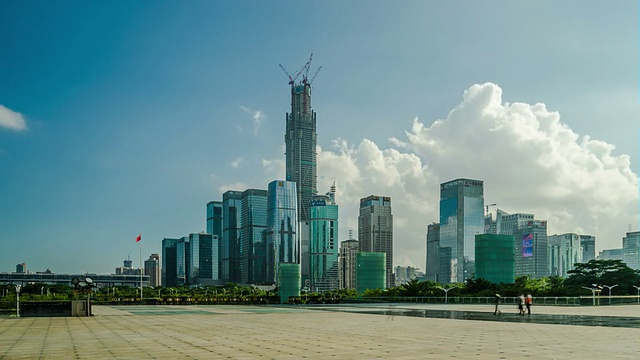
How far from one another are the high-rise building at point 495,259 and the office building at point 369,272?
147ft

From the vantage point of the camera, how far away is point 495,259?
5374 inches

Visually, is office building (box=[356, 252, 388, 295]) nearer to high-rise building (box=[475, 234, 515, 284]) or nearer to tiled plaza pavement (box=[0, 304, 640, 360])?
high-rise building (box=[475, 234, 515, 284])

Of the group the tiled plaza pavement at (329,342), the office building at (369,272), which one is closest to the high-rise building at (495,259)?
the office building at (369,272)

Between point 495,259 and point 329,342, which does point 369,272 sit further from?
point 329,342

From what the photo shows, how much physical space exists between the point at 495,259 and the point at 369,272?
49.5 meters

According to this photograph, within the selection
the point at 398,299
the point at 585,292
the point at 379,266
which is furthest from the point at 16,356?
the point at 379,266

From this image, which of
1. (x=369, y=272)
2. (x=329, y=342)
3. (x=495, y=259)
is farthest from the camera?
(x=369, y=272)

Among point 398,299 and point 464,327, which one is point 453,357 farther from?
point 398,299

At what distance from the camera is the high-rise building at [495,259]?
135625 millimetres

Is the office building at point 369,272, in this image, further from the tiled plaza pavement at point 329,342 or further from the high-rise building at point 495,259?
the tiled plaza pavement at point 329,342

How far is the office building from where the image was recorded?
6954 inches

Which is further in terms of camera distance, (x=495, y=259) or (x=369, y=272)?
(x=369, y=272)

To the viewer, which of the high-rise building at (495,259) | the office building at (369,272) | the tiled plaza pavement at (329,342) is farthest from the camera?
the office building at (369,272)

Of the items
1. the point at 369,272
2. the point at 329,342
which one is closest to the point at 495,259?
the point at 369,272
